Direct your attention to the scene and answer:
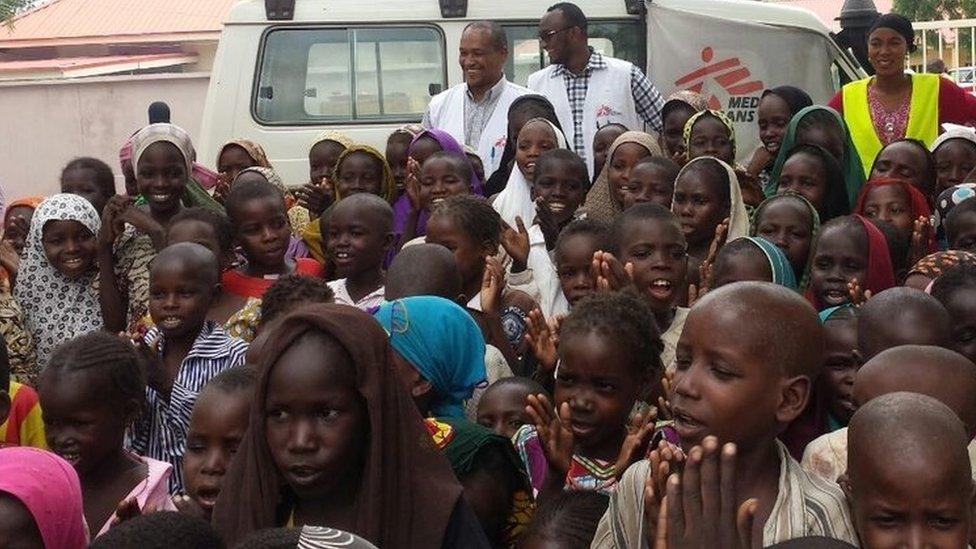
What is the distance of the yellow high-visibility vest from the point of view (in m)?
7.78

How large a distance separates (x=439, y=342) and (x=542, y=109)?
406cm

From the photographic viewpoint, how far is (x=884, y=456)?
113 inches

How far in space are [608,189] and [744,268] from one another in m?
2.23

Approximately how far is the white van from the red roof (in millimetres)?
19623

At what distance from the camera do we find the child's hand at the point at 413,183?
706 centimetres

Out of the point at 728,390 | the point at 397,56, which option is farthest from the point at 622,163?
the point at 728,390

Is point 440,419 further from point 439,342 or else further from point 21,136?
point 21,136

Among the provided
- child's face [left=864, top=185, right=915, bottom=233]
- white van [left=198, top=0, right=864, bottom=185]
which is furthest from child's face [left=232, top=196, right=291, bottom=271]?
white van [left=198, top=0, right=864, bottom=185]

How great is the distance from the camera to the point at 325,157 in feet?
25.7

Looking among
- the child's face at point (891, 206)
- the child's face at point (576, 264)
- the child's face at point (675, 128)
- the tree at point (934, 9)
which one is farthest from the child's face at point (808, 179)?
the tree at point (934, 9)

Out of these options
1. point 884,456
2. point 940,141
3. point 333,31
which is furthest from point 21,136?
point 884,456

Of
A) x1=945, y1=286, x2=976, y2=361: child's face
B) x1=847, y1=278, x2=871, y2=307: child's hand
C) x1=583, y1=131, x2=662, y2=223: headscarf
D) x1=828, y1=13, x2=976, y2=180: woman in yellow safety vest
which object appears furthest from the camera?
x1=828, y1=13, x2=976, y2=180: woman in yellow safety vest

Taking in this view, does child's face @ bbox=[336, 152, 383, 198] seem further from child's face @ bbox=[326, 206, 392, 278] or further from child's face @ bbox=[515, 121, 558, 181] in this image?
child's face @ bbox=[326, 206, 392, 278]

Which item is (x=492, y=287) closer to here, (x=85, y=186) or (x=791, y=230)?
(x=791, y=230)
